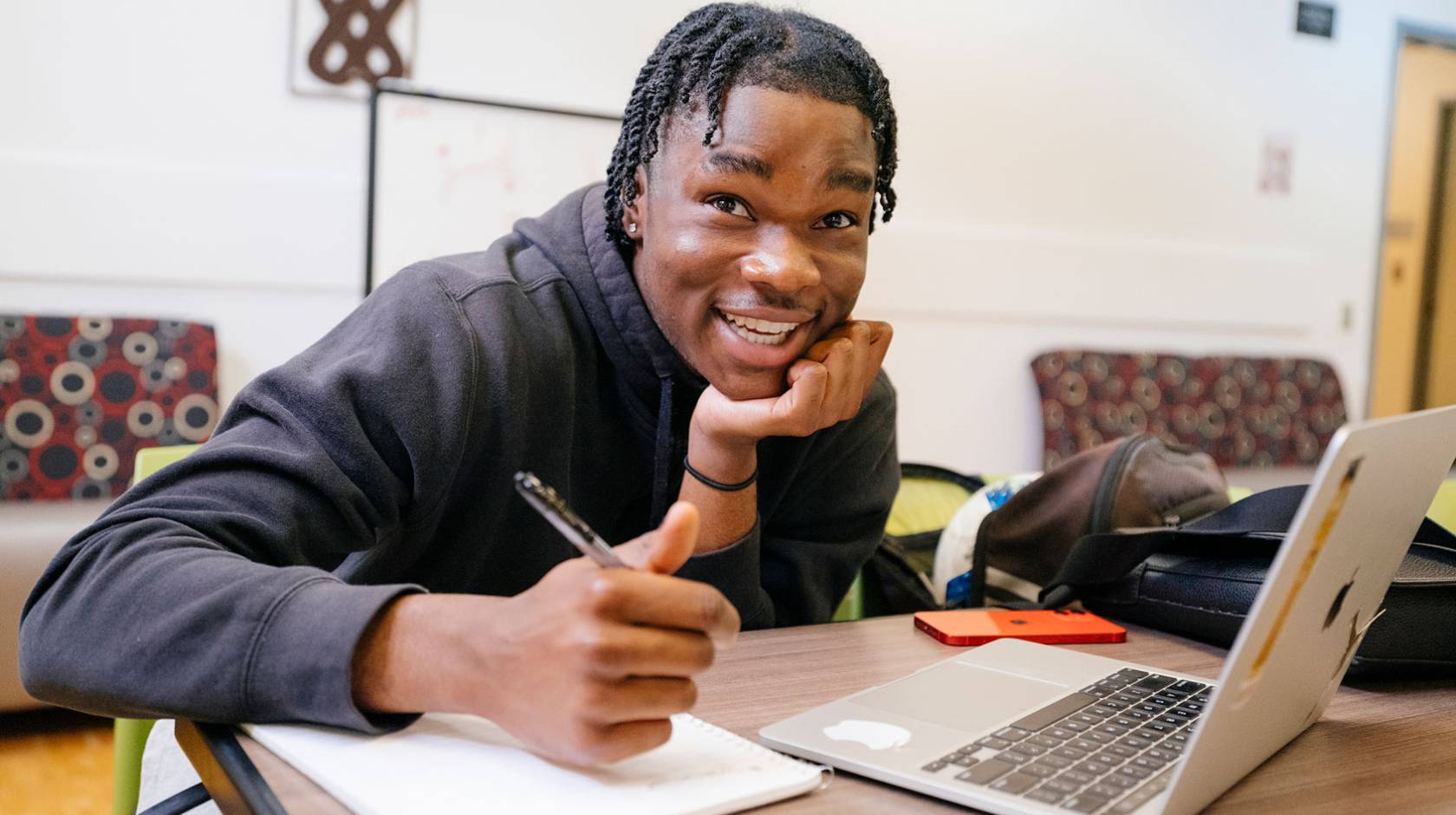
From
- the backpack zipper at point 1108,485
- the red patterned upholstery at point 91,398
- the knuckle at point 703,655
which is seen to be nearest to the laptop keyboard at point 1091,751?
the knuckle at point 703,655

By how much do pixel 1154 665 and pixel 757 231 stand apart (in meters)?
0.50

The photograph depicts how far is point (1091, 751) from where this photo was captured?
677 mm

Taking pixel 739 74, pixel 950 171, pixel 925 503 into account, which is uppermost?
pixel 950 171

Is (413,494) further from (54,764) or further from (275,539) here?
(54,764)

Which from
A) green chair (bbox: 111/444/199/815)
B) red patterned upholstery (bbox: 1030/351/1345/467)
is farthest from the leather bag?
red patterned upholstery (bbox: 1030/351/1345/467)

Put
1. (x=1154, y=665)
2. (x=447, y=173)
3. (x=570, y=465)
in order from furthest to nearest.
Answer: (x=447, y=173), (x=570, y=465), (x=1154, y=665)

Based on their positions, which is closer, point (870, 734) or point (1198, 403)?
point (870, 734)

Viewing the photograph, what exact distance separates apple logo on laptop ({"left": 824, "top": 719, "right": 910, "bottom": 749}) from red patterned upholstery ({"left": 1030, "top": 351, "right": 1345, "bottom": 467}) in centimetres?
318

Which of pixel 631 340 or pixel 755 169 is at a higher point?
pixel 755 169

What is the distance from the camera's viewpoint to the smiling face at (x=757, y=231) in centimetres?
99

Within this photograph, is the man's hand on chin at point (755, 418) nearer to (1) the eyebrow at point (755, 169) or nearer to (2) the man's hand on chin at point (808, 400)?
(2) the man's hand on chin at point (808, 400)

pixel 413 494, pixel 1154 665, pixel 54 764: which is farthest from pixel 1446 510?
pixel 54 764

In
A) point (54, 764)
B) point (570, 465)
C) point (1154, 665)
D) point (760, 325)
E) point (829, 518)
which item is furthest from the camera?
point (54, 764)

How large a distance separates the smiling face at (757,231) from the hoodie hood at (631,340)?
0.10ft
